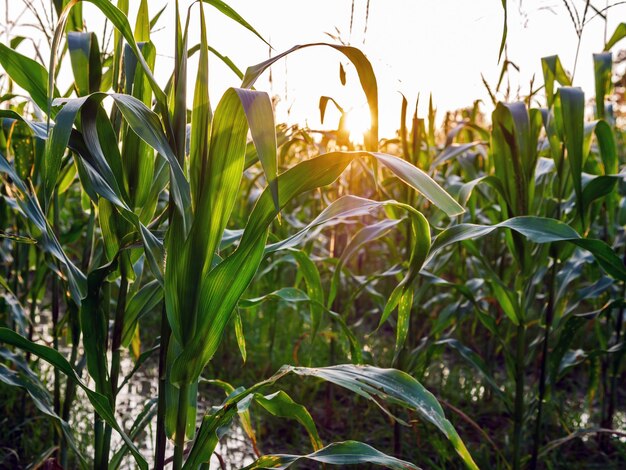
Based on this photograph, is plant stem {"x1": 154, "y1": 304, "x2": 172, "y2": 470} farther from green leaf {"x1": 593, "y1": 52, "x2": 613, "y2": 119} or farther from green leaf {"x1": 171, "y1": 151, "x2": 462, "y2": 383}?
green leaf {"x1": 593, "y1": 52, "x2": 613, "y2": 119}

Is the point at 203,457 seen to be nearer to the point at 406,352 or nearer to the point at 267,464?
the point at 267,464

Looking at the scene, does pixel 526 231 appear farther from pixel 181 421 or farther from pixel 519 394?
pixel 519 394

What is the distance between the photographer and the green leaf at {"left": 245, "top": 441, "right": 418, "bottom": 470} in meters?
0.88

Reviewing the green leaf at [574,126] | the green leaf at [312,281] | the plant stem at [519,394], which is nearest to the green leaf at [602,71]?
the green leaf at [574,126]

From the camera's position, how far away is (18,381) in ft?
3.60

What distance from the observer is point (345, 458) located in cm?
89

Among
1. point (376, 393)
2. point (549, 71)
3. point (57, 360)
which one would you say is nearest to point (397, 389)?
point (376, 393)

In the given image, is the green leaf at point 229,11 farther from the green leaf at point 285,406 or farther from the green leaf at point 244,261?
the green leaf at point 285,406

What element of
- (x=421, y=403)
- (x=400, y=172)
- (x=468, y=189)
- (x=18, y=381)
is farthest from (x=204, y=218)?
(x=468, y=189)

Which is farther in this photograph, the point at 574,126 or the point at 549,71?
the point at 549,71

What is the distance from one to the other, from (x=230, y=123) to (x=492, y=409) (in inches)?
69.2

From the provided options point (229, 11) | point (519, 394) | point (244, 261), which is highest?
point (229, 11)

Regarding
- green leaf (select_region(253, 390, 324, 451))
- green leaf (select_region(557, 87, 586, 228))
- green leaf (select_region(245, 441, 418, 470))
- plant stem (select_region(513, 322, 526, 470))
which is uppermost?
green leaf (select_region(557, 87, 586, 228))

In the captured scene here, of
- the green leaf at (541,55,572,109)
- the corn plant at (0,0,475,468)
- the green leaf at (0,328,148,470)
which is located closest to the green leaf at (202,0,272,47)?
the corn plant at (0,0,475,468)
